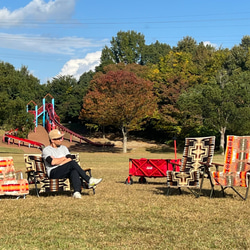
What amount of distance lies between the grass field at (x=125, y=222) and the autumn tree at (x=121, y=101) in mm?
28104

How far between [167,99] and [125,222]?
4163 centimetres

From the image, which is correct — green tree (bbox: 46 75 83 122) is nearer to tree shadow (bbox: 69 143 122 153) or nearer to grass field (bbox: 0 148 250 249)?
tree shadow (bbox: 69 143 122 153)

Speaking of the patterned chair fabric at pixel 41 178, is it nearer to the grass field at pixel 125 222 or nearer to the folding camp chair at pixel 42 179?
the folding camp chair at pixel 42 179

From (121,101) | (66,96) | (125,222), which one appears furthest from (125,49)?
(125,222)

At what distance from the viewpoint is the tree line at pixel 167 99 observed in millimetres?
35281

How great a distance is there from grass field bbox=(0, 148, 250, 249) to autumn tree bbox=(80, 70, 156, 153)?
92.2 ft

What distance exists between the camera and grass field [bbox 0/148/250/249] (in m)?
4.92

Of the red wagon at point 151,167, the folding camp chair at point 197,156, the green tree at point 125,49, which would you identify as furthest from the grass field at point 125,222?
the green tree at point 125,49

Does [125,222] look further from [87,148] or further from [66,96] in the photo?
[66,96]

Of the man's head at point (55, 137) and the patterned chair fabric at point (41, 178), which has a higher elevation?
the man's head at point (55, 137)

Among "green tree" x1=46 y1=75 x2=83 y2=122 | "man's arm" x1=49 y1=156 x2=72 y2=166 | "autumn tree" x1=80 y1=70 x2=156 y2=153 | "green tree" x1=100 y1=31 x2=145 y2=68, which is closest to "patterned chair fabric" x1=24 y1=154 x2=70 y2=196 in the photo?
"man's arm" x1=49 y1=156 x2=72 y2=166

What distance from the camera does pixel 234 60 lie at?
51.7 meters

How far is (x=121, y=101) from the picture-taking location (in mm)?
36531

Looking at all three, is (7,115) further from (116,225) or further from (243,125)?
(116,225)
